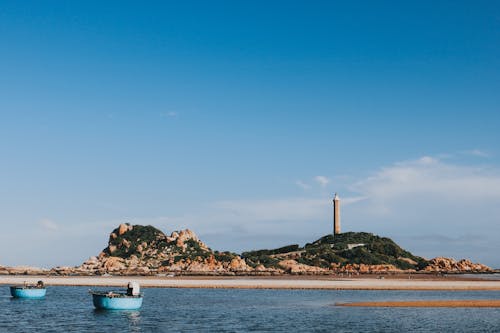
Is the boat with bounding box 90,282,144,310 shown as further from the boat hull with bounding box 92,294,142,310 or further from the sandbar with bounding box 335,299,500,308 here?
the sandbar with bounding box 335,299,500,308

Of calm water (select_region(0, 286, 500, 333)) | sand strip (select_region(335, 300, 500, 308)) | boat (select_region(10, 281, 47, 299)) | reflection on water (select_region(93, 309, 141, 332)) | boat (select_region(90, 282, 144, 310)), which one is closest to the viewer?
calm water (select_region(0, 286, 500, 333))

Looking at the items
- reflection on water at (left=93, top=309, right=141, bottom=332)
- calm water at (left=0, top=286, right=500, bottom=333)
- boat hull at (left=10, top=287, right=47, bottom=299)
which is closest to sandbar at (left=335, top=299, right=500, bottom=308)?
calm water at (left=0, top=286, right=500, bottom=333)

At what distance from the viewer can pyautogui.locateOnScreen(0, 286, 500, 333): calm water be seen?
193 ft

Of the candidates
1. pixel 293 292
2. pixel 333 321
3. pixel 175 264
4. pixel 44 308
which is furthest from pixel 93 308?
pixel 175 264

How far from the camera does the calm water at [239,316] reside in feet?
193

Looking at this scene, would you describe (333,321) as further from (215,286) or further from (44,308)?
(215,286)

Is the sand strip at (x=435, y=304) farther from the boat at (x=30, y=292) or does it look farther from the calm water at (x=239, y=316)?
the boat at (x=30, y=292)

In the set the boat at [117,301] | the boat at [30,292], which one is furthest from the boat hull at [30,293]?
the boat at [117,301]

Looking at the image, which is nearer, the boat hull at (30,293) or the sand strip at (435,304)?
Result: the sand strip at (435,304)

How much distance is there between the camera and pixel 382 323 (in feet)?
205

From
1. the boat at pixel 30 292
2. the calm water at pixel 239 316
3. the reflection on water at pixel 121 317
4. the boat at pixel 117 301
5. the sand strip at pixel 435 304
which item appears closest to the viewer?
the calm water at pixel 239 316

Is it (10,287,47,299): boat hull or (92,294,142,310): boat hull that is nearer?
(92,294,142,310): boat hull

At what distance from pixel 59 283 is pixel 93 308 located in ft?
203

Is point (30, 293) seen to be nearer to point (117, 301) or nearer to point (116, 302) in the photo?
point (116, 302)
